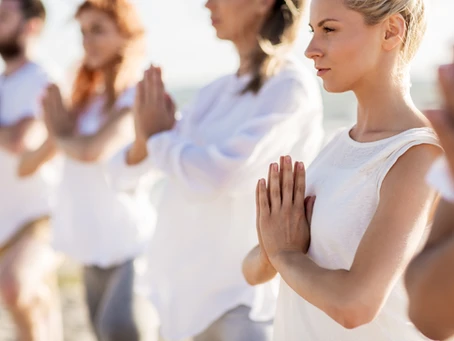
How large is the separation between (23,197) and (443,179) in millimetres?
3661

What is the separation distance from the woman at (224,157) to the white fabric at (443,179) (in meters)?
1.60

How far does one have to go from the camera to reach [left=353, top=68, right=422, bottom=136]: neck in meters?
2.10

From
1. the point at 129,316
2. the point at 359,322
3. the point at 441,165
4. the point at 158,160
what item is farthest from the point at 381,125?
the point at 129,316

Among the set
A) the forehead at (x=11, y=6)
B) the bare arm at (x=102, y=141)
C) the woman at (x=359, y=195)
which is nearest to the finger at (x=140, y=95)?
the bare arm at (x=102, y=141)

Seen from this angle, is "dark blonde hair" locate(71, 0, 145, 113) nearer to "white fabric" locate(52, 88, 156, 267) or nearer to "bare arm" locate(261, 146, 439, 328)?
"white fabric" locate(52, 88, 156, 267)

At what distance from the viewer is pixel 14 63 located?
4805 mm

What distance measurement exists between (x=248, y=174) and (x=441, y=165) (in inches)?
65.6

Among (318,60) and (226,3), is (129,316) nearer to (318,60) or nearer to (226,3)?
(226,3)

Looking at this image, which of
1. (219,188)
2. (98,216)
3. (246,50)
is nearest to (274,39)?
(246,50)

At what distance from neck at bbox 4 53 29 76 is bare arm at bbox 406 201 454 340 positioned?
12.2ft

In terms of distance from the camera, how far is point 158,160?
3.01m

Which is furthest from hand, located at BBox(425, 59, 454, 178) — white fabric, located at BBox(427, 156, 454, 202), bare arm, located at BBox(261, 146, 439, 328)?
bare arm, located at BBox(261, 146, 439, 328)

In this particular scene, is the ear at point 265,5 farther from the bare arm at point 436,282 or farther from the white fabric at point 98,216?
the bare arm at point 436,282

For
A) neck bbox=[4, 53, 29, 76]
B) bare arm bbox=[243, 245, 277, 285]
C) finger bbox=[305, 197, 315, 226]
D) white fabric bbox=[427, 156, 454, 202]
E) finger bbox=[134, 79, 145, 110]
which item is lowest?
neck bbox=[4, 53, 29, 76]
